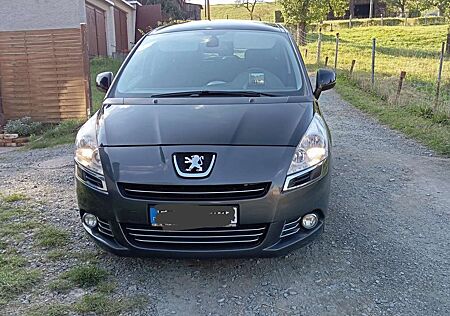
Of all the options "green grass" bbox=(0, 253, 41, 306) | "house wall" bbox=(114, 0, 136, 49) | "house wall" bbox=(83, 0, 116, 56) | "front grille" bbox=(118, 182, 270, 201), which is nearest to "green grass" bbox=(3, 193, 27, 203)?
"green grass" bbox=(0, 253, 41, 306)

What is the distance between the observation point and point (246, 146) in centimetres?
273

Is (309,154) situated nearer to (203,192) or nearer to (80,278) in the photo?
(203,192)

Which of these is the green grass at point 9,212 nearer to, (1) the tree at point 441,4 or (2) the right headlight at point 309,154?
(2) the right headlight at point 309,154

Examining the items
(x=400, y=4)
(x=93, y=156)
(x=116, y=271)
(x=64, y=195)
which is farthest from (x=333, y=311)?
(x=400, y=4)

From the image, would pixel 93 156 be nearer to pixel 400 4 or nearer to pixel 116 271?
pixel 116 271

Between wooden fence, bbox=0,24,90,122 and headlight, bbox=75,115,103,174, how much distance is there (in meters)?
6.04

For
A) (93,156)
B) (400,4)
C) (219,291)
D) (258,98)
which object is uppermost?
(400,4)

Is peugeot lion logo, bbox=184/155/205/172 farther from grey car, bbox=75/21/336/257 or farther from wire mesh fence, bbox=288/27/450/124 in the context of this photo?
wire mesh fence, bbox=288/27/450/124

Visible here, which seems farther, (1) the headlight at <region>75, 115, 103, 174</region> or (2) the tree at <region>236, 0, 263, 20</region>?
(2) the tree at <region>236, 0, 263, 20</region>

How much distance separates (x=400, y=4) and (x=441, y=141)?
A: 159 ft

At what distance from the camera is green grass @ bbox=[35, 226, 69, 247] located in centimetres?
337

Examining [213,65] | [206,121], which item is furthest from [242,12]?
[206,121]

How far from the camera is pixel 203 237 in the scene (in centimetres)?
265

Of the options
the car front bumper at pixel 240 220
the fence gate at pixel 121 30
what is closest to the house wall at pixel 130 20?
the fence gate at pixel 121 30
